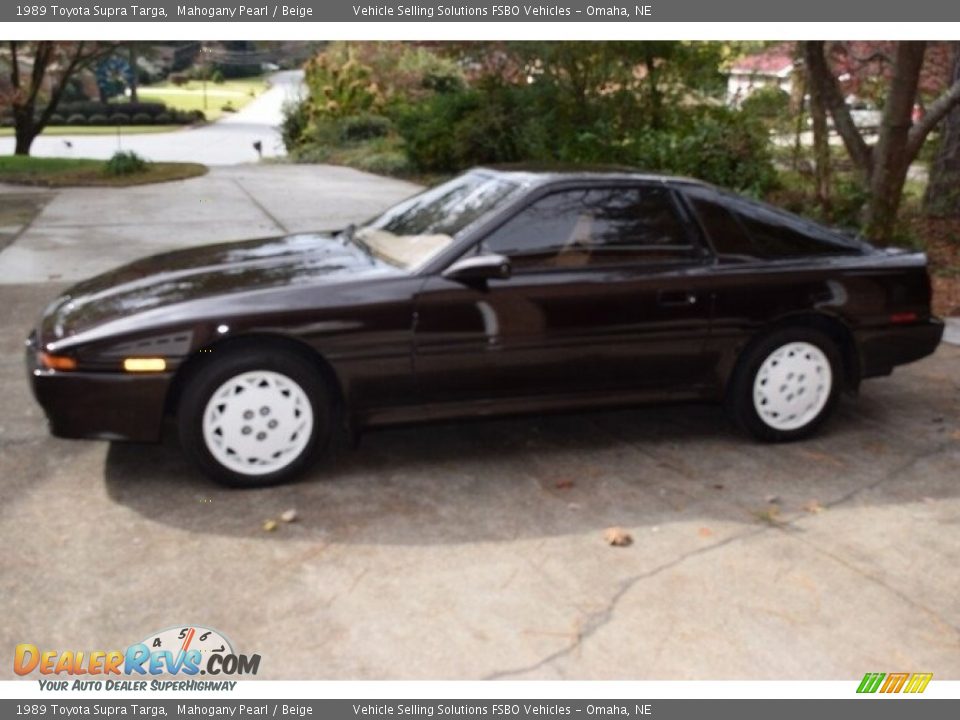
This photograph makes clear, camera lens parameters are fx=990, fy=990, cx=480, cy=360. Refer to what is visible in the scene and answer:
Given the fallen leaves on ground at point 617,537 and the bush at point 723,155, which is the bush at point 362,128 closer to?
the bush at point 723,155

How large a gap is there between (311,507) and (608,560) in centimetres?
127

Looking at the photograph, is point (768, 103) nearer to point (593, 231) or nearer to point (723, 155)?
point (723, 155)

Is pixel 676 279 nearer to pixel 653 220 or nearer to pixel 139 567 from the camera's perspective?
pixel 653 220

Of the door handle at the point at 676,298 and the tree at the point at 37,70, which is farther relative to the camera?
the tree at the point at 37,70

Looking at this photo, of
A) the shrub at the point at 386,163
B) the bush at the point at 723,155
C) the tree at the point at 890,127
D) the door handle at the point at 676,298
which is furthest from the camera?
the shrub at the point at 386,163

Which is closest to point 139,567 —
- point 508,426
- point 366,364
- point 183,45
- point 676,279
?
point 366,364

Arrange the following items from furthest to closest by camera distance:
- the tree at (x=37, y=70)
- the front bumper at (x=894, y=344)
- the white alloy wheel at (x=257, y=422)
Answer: the tree at (x=37, y=70) < the front bumper at (x=894, y=344) < the white alloy wheel at (x=257, y=422)

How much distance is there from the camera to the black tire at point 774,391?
16.3ft

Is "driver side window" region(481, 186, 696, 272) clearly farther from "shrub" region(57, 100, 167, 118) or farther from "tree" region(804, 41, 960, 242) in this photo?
"shrub" region(57, 100, 167, 118)

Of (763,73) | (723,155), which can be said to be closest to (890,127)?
Answer: (723,155)

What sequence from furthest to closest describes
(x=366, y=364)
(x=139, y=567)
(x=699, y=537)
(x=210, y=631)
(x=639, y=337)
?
(x=639, y=337), (x=366, y=364), (x=699, y=537), (x=139, y=567), (x=210, y=631)

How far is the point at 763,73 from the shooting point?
1755 cm

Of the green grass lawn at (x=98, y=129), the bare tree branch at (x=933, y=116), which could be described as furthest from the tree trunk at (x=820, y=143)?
the green grass lawn at (x=98, y=129)

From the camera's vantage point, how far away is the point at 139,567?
365 centimetres
